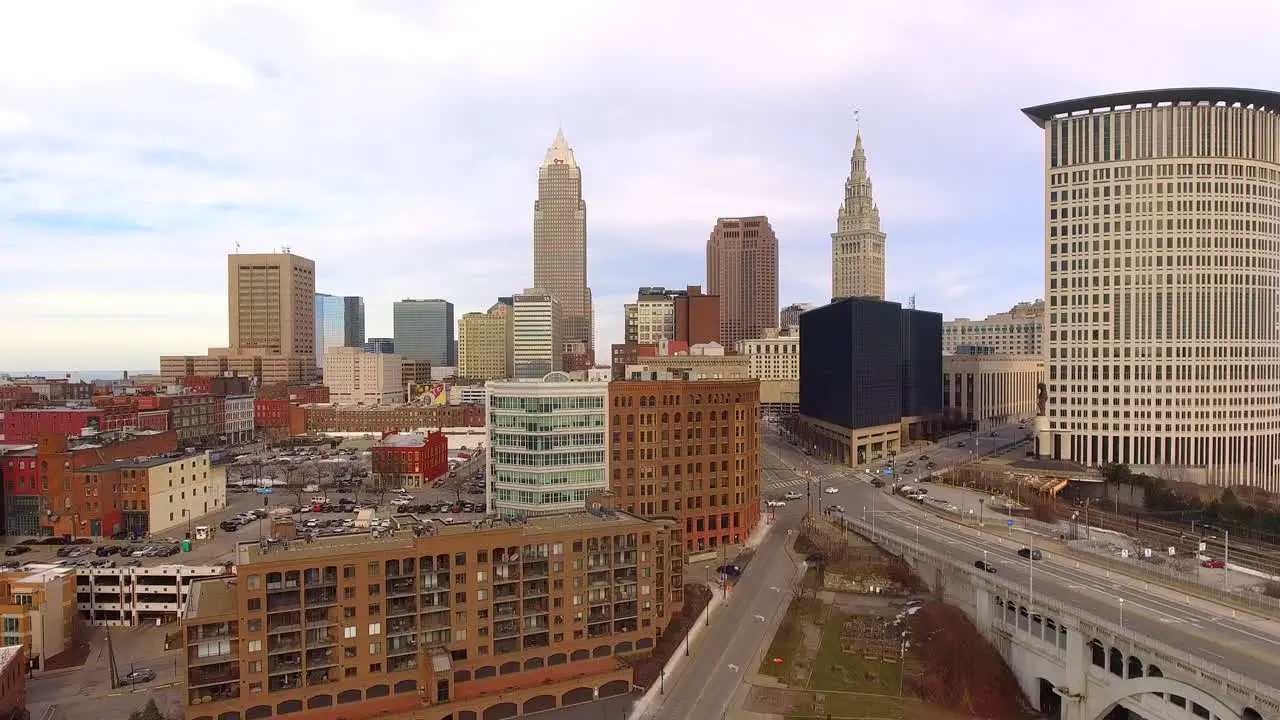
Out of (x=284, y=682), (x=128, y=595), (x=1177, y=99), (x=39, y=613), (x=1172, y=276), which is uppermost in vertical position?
(x=1177, y=99)

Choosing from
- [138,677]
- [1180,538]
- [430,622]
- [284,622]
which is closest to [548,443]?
[430,622]

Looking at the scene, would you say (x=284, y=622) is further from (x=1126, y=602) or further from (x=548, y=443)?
(x=1126, y=602)

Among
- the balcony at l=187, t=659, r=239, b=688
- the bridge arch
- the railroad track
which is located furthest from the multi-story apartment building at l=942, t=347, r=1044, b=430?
the balcony at l=187, t=659, r=239, b=688

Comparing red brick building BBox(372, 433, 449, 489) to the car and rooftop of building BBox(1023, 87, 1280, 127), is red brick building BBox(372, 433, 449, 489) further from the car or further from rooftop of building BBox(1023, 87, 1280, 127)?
rooftop of building BBox(1023, 87, 1280, 127)

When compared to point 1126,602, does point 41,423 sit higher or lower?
higher

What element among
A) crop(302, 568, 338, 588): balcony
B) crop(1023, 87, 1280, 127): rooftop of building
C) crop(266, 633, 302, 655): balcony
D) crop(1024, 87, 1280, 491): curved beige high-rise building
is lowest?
crop(266, 633, 302, 655): balcony

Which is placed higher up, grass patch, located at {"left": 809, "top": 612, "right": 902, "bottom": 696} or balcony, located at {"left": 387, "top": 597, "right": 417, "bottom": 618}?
balcony, located at {"left": 387, "top": 597, "right": 417, "bottom": 618}

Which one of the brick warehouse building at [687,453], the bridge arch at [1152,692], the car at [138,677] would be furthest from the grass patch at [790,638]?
the car at [138,677]

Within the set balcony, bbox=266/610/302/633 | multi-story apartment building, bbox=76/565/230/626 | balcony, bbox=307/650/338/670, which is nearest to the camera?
balcony, bbox=266/610/302/633
